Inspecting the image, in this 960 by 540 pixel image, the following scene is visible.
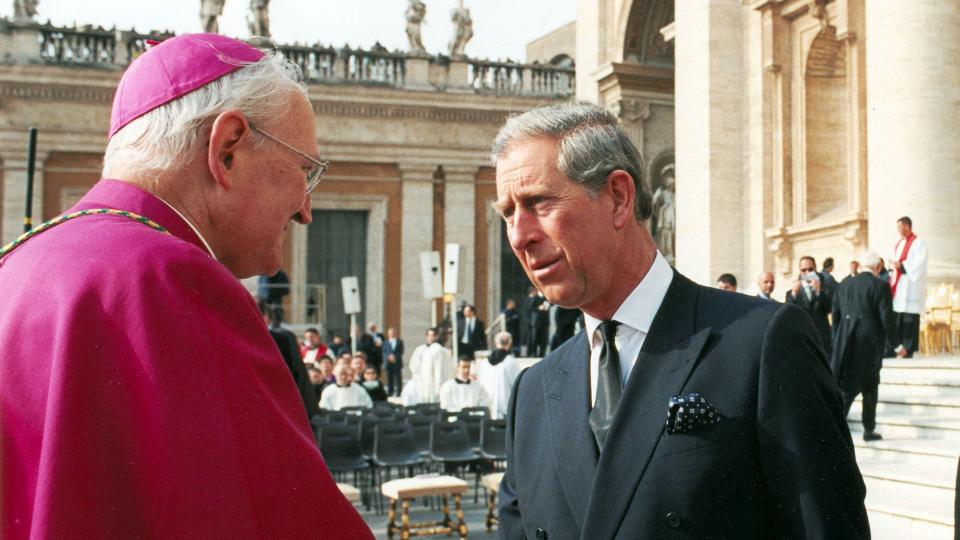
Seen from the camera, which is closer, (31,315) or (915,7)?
(31,315)

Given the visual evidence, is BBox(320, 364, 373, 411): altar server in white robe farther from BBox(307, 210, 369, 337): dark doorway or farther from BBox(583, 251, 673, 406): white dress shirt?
BBox(583, 251, 673, 406): white dress shirt

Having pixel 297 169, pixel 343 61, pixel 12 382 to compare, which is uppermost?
pixel 343 61

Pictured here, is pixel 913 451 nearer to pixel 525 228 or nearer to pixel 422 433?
pixel 422 433

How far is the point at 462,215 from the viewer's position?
2716 cm

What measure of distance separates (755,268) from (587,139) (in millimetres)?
14338

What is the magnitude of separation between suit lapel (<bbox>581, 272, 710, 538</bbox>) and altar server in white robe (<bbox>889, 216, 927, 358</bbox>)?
33.5 feet

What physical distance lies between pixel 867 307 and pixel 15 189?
67.4ft

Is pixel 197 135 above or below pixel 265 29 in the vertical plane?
below

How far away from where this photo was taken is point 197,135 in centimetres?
154

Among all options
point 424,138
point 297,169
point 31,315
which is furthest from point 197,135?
point 424,138

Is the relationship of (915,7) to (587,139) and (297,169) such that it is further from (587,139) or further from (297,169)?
(297,169)

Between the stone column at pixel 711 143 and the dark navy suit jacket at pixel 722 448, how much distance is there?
14047mm

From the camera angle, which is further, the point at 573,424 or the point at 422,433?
the point at 422,433

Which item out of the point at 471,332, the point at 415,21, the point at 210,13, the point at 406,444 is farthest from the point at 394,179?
the point at 406,444
